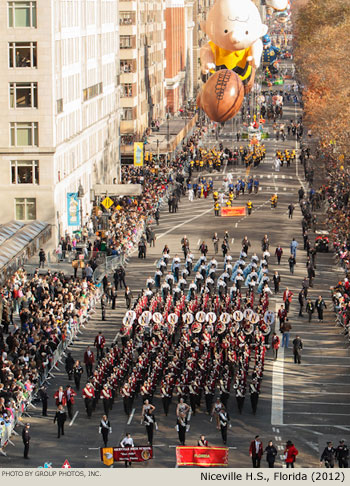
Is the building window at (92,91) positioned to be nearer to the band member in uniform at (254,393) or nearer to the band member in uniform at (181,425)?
the band member in uniform at (254,393)

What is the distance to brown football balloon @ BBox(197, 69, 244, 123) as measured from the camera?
96812 mm

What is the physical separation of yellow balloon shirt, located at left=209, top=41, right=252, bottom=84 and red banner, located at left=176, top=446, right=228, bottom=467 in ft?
233

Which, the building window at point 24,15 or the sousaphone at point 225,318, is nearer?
the sousaphone at point 225,318

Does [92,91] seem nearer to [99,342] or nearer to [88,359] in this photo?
[99,342]

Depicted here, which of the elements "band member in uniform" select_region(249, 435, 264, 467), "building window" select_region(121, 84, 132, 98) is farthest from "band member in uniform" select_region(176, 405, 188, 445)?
"building window" select_region(121, 84, 132, 98)

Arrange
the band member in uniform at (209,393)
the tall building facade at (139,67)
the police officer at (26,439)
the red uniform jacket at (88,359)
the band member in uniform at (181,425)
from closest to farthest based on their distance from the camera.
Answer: the police officer at (26,439)
the band member in uniform at (181,425)
the band member in uniform at (209,393)
the red uniform jacket at (88,359)
the tall building facade at (139,67)

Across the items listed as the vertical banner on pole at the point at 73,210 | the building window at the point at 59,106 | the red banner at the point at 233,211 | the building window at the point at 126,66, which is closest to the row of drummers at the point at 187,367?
the vertical banner on pole at the point at 73,210

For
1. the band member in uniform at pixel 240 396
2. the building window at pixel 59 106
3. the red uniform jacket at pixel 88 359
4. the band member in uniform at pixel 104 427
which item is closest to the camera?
the band member in uniform at pixel 104 427

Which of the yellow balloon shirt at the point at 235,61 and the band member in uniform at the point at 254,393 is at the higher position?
the yellow balloon shirt at the point at 235,61

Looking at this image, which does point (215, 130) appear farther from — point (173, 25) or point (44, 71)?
point (44, 71)

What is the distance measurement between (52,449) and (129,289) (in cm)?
2260

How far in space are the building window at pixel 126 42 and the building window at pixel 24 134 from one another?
157 feet

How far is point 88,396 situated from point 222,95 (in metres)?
52.2

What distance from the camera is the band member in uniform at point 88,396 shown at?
4722 centimetres
